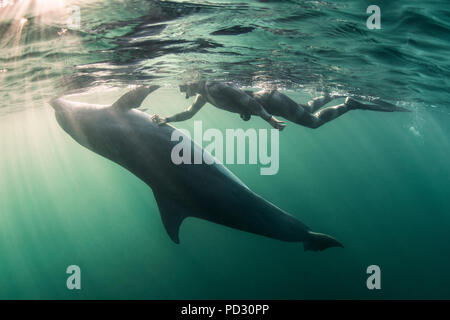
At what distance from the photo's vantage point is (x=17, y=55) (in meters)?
8.41

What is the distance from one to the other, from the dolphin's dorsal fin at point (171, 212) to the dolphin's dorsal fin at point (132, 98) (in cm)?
216

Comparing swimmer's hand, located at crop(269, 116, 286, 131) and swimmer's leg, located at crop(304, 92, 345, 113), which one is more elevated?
swimmer's leg, located at crop(304, 92, 345, 113)

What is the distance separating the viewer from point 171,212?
6.09 meters

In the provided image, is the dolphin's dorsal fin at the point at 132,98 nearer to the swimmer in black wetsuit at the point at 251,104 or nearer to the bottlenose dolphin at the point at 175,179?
the bottlenose dolphin at the point at 175,179

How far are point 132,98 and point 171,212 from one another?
2.76 meters

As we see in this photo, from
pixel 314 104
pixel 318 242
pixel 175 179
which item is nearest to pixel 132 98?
pixel 175 179

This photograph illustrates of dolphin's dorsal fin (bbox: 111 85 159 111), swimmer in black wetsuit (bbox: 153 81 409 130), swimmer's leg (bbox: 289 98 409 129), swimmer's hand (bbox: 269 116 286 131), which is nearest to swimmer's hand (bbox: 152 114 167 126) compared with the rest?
swimmer in black wetsuit (bbox: 153 81 409 130)

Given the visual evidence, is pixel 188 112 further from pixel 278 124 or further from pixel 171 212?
pixel 278 124

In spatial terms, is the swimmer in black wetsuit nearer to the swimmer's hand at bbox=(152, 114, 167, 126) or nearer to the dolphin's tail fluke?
the swimmer's hand at bbox=(152, 114, 167, 126)

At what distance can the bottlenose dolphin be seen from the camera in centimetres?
545

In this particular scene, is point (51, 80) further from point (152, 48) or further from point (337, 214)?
point (337, 214)

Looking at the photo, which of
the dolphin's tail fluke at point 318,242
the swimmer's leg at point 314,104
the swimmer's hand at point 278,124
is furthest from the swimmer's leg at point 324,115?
the dolphin's tail fluke at point 318,242
